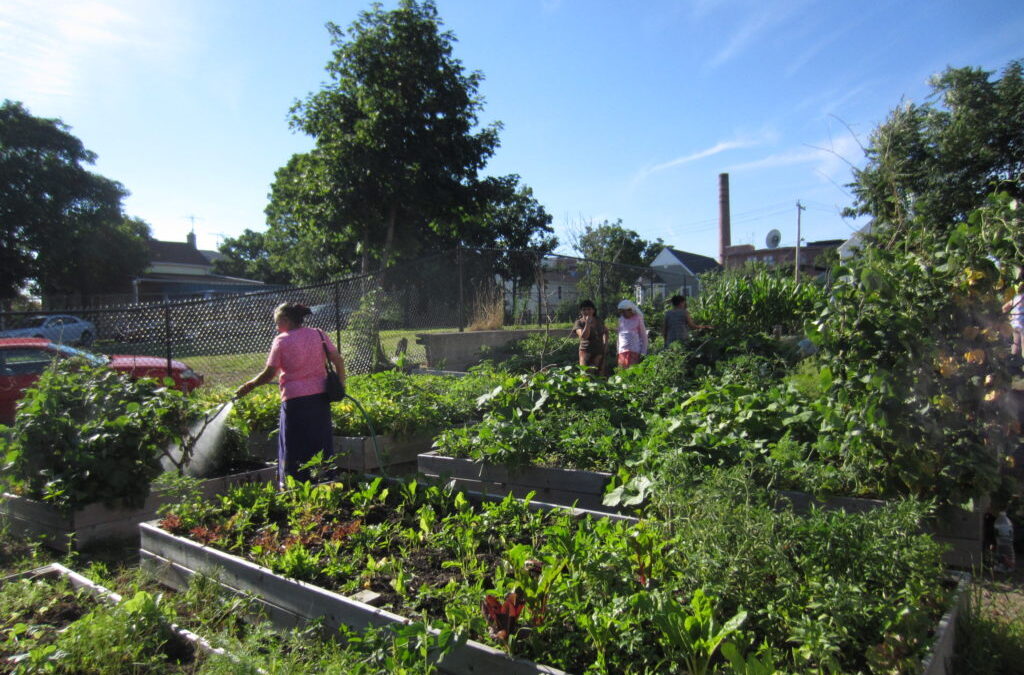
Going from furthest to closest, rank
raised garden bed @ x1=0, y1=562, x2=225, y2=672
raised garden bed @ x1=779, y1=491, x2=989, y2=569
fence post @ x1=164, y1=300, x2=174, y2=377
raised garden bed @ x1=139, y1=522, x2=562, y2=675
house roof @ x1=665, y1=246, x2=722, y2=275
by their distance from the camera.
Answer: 1. house roof @ x1=665, y1=246, x2=722, y2=275
2. fence post @ x1=164, y1=300, x2=174, y2=377
3. raised garden bed @ x1=779, y1=491, x2=989, y2=569
4. raised garden bed @ x1=0, y1=562, x2=225, y2=672
5. raised garden bed @ x1=139, y1=522, x2=562, y2=675

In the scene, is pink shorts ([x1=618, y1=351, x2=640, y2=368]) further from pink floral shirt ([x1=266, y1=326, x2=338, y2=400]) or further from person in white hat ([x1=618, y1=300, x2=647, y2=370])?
pink floral shirt ([x1=266, y1=326, x2=338, y2=400])

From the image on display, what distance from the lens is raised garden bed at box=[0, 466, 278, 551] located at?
420 cm

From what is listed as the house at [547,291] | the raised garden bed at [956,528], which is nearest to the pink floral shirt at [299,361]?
the raised garden bed at [956,528]

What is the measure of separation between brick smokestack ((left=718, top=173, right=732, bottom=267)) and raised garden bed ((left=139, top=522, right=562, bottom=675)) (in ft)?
114

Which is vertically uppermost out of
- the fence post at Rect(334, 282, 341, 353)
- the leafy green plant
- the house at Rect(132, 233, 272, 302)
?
the house at Rect(132, 233, 272, 302)

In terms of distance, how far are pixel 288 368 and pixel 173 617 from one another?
2.22 metres

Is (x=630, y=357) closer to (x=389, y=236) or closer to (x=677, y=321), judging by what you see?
(x=677, y=321)

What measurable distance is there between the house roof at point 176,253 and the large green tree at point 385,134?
47430 mm

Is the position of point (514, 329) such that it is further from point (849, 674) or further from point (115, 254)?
point (115, 254)

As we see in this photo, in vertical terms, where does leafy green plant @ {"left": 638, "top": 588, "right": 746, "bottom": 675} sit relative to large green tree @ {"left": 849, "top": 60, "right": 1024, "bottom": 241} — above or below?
below

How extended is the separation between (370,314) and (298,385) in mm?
6009

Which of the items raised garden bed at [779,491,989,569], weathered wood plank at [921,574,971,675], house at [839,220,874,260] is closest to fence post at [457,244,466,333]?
house at [839,220,874,260]

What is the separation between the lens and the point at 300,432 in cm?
477

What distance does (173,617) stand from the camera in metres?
2.79
